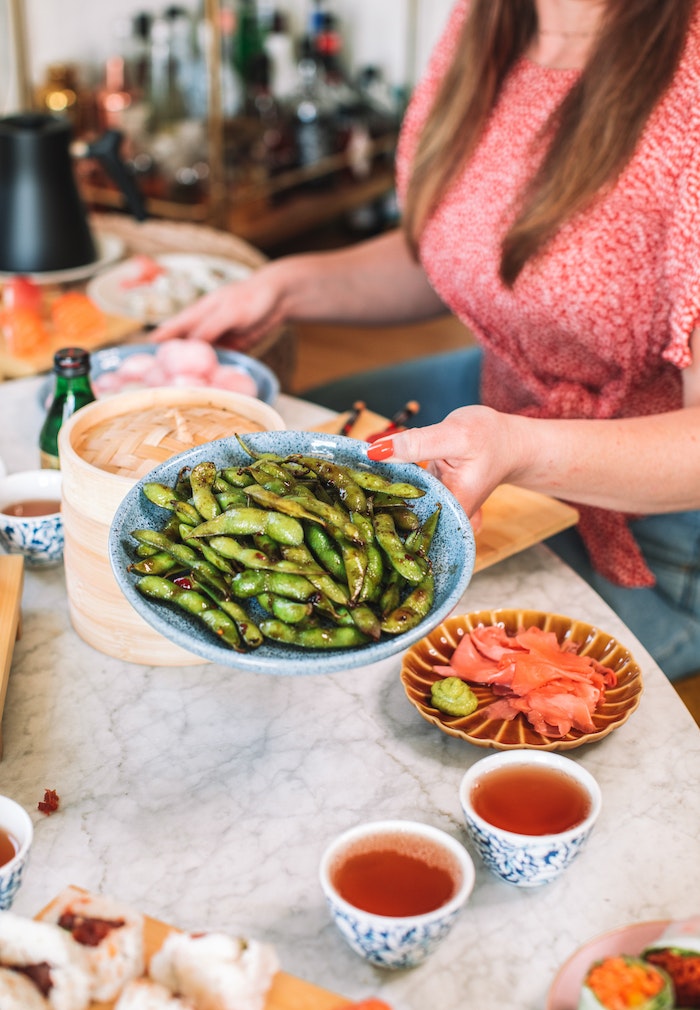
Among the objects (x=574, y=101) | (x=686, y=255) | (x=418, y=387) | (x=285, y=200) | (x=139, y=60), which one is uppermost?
(x=574, y=101)

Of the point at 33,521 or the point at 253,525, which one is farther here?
the point at 33,521

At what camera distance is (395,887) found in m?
0.84

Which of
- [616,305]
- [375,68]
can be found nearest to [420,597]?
[616,305]

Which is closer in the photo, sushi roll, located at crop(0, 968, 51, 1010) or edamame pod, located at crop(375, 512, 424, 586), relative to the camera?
sushi roll, located at crop(0, 968, 51, 1010)

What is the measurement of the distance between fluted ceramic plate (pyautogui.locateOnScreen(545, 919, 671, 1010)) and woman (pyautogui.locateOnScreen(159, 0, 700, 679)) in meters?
0.54

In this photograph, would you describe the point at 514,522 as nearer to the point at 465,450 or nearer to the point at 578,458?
the point at 578,458

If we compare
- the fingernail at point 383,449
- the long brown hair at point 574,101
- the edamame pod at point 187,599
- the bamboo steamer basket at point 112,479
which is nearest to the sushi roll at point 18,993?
the edamame pod at point 187,599

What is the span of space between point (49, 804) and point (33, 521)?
417 millimetres

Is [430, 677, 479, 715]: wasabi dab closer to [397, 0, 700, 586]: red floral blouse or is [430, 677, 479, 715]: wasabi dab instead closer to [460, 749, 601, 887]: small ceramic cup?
[460, 749, 601, 887]: small ceramic cup

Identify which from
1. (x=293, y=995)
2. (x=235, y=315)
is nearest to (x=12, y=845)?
(x=293, y=995)

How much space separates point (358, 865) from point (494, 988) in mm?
147

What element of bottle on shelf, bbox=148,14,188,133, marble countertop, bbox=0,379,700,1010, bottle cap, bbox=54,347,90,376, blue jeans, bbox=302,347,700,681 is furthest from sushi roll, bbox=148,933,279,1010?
bottle on shelf, bbox=148,14,188,133

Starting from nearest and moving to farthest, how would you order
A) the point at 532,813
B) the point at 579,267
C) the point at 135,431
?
the point at 532,813 → the point at 135,431 → the point at 579,267

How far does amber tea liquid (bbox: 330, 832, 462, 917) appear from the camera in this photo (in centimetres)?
83
